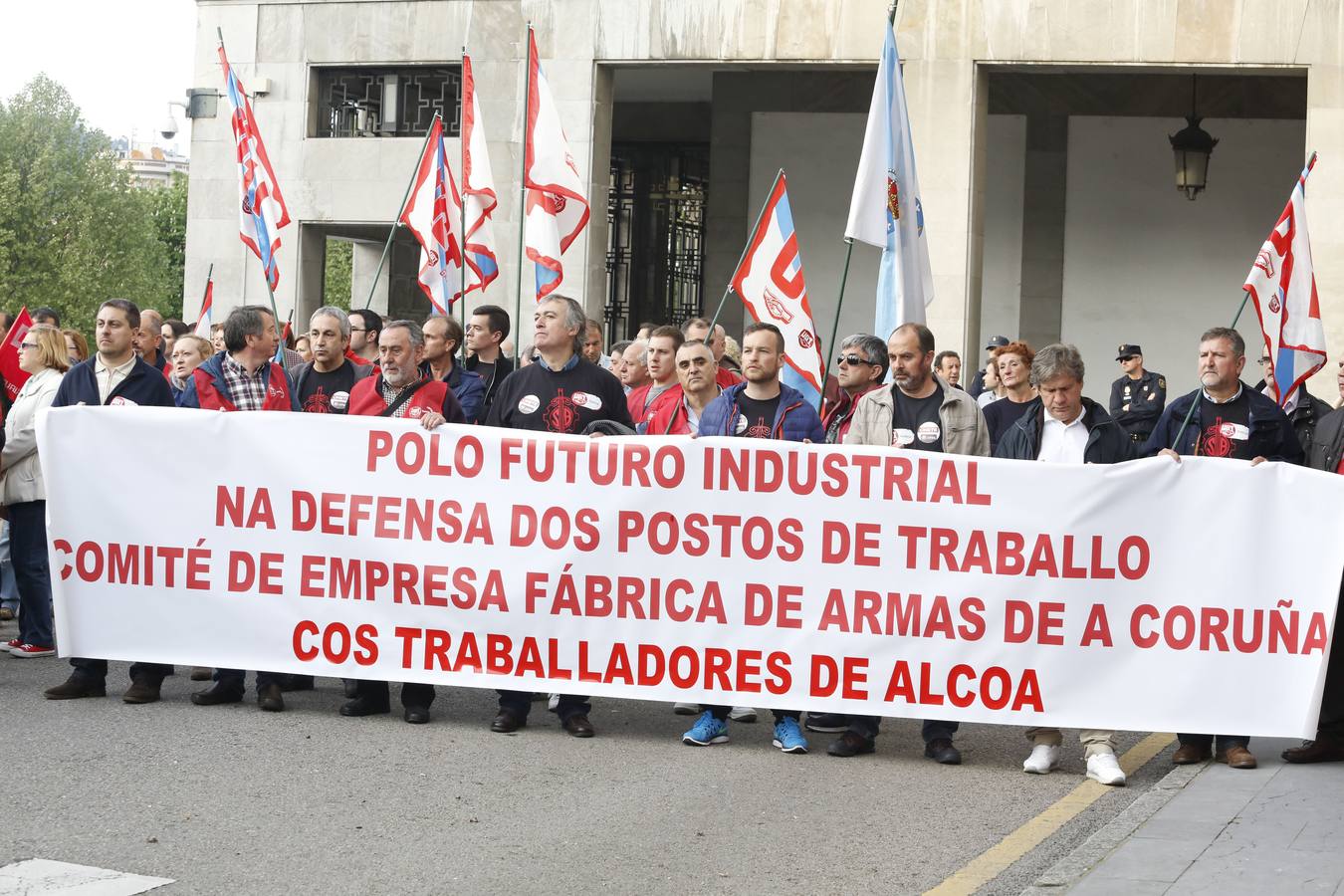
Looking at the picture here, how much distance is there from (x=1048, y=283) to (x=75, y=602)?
57.8ft

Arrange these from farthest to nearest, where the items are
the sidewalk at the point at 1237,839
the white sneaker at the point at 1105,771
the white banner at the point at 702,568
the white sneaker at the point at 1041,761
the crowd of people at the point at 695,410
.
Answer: the crowd of people at the point at 695,410 → the white sneaker at the point at 1041,761 → the white banner at the point at 702,568 → the white sneaker at the point at 1105,771 → the sidewalk at the point at 1237,839

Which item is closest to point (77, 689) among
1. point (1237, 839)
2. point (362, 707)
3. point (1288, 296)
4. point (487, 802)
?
point (362, 707)

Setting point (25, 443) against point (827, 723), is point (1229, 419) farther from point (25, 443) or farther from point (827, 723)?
point (25, 443)

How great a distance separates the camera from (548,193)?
12078 millimetres

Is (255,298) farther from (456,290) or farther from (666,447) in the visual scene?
(666,447)

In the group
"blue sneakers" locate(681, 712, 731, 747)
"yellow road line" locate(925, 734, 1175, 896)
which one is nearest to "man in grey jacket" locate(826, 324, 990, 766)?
"blue sneakers" locate(681, 712, 731, 747)

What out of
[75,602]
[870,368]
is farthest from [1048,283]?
[75,602]

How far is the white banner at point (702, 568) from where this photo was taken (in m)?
7.30

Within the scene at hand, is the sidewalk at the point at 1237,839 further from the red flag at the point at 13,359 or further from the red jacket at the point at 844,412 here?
the red flag at the point at 13,359

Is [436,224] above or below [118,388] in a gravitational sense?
above

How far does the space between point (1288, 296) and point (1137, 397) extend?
5337 millimetres

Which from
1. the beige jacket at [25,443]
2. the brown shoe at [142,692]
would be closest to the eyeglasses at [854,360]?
the brown shoe at [142,692]

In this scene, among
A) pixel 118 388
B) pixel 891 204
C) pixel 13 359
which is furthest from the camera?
pixel 13 359

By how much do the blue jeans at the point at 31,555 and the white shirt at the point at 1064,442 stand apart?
5.39 meters
